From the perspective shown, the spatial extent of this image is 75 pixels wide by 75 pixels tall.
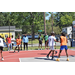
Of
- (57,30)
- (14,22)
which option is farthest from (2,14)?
(57,30)

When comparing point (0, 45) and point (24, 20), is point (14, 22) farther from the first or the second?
point (0, 45)

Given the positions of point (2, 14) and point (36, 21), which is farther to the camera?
point (2, 14)

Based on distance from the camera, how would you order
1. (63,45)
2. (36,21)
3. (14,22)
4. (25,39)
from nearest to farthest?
(63,45), (25,39), (36,21), (14,22)

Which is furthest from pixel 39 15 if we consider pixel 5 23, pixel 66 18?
pixel 66 18

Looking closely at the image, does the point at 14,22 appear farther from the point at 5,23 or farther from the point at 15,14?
the point at 5,23

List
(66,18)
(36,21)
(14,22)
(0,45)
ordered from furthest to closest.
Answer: (66,18), (14,22), (36,21), (0,45)

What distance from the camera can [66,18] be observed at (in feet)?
225

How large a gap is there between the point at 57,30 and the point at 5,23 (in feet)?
72.8

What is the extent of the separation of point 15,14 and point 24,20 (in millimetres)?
3510

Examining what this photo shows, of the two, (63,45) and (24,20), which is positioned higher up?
(24,20)

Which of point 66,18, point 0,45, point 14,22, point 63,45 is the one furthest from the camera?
point 66,18

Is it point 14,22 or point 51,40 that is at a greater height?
point 14,22

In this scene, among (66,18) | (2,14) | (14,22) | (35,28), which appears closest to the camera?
→ (35,28)

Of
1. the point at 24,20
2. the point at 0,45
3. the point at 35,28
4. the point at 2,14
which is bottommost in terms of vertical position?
the point at 0,45
